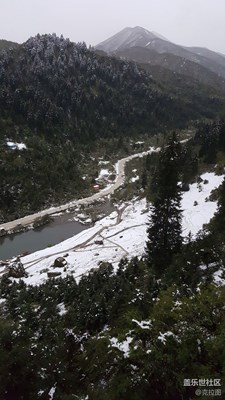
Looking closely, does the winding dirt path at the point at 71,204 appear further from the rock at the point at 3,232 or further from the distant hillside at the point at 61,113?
the distant hillside at the point at 61,113

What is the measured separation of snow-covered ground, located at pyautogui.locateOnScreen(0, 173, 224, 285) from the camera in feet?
131

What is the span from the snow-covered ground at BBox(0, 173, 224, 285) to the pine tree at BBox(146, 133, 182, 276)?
Result: 7758 millimetres

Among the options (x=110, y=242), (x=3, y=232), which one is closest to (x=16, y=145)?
(x=3, y=232)

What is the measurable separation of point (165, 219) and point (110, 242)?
60.3 feet

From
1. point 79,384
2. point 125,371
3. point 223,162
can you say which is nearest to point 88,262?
point 79,384

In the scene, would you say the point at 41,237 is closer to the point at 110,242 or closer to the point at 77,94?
the point at 110,242

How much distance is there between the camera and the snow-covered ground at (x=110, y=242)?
39.9m

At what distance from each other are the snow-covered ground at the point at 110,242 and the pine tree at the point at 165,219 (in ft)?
25.5

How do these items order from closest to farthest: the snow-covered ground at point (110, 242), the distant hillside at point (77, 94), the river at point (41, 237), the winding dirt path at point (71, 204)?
the snow-covered ground at point (110, 242)
the river at point (41, 237)
the winding dirt path at point (71, 204)
the distant hillside at point (77, 94)

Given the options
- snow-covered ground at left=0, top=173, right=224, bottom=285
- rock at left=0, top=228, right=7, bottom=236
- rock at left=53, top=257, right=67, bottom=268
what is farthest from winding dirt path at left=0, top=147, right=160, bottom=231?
rock at left=53, top=257, right=67, bottom=268

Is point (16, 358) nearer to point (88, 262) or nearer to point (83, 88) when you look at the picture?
point (88, 262)

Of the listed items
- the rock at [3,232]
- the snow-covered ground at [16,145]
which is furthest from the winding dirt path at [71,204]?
the snow-covered ground at [16,145]

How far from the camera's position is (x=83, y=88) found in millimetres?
153000

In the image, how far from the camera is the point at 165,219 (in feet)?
101
